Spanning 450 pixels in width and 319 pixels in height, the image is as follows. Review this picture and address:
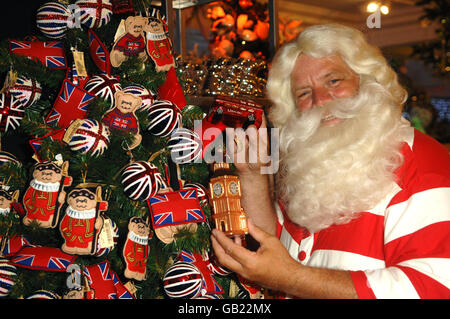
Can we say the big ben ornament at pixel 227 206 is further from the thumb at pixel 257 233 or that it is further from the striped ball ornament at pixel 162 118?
the striped ball ornament at pixel 162 118

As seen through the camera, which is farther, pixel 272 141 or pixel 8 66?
pixel 272 141

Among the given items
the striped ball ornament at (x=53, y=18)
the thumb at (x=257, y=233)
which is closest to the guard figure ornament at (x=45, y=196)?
A: the striped ball ornament at (x=53, y=18)

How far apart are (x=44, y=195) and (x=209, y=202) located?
48cm

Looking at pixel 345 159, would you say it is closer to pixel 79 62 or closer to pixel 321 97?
pixel 321 97

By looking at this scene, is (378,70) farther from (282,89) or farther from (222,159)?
(222,159)

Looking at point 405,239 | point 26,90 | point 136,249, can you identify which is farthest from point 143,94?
point 405,239

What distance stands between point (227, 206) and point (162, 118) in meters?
0.31

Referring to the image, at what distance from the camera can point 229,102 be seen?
140cm

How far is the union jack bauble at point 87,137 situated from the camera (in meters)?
1.15

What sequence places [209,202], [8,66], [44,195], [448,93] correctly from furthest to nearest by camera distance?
[448,93]
[209,202]
[8,66]
[44,195]

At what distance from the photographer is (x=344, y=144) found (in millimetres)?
1486

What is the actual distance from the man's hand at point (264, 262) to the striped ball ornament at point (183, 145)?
231mm
